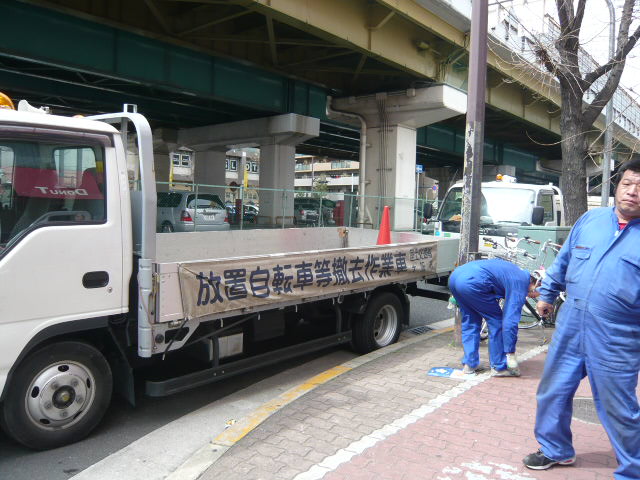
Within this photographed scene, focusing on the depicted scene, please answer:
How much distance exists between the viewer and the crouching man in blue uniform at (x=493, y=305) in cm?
519

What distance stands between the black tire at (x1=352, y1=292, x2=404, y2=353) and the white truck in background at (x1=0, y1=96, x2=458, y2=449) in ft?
5.08

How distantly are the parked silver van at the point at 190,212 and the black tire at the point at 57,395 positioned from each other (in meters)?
11.9

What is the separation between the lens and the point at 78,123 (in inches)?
157

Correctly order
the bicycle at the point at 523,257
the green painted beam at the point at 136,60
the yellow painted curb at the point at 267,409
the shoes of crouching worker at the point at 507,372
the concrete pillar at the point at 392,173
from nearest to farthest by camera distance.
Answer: the yellow painted curb at the point at 267,409
the shoes of crouching worker at the point at 507,372
the bicycle at the point at 523,257
the green painted beam at the point at 136,60
the concrete pillar at the point at 392,173

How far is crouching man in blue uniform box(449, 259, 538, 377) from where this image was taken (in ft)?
17.0

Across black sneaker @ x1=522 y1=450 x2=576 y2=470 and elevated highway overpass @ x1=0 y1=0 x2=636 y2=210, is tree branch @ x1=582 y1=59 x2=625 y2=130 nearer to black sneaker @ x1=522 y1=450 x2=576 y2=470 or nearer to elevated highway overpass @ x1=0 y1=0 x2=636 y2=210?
elevated highway overpass @ x1=0 y1=0 x2=636 y2=210

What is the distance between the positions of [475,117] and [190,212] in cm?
1189

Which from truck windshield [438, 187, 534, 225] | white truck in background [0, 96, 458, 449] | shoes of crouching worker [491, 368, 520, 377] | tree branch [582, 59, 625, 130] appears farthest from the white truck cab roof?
tree branch [582, 59, 625, 130]

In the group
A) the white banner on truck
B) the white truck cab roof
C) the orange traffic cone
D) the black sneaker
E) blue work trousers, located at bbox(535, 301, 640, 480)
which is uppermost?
the white truck cab roof

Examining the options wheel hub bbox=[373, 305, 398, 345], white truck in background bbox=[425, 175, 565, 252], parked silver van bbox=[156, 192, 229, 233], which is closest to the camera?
wheel hub bbox=[373, 305, 398, 345]

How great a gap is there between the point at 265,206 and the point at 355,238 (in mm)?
9682

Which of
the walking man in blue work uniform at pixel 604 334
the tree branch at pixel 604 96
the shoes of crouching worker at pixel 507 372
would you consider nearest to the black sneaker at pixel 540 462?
the walking man in blue work uniform at pixel 604 334

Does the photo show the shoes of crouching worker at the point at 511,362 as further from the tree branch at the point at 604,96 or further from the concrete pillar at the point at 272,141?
the concrete pillar at the point at 272,141

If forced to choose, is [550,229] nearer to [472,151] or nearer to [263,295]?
[472,151]
